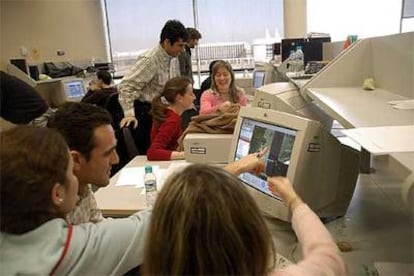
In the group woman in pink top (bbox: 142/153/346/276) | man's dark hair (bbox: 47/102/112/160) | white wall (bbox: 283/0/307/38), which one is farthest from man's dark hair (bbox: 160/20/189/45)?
white wall (bbox: 283/0/307/38)

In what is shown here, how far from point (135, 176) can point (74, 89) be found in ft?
15.0

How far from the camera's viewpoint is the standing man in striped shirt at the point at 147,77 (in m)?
2.87

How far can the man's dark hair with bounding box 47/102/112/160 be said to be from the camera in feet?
4.23

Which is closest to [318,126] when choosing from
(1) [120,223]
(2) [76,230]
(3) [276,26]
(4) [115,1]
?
(1) [120,223]

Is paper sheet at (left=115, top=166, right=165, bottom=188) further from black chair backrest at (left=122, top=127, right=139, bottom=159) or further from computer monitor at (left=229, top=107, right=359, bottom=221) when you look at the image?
computer monitor at (left=229, top=107, right=359, bottom=221)

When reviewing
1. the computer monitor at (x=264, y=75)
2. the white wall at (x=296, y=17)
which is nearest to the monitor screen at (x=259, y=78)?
the computer monitor at (x=264, y=75)

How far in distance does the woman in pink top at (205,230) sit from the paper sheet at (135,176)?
3.89 feet

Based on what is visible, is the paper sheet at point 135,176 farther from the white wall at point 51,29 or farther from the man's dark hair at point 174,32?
the white wall at point 51,29

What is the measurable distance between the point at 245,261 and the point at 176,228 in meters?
0.12

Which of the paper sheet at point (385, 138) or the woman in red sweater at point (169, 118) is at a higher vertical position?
the paper sheet at point (385, 138)

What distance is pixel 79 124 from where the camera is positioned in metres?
1.31

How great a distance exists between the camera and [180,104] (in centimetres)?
268

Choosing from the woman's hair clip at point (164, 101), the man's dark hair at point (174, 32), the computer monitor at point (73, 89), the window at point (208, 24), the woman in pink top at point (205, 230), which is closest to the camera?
the woman in pink top at point (205, 230)

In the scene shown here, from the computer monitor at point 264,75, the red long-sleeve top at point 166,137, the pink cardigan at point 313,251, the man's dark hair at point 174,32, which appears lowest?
the red long-sleeve top at point 166,137
